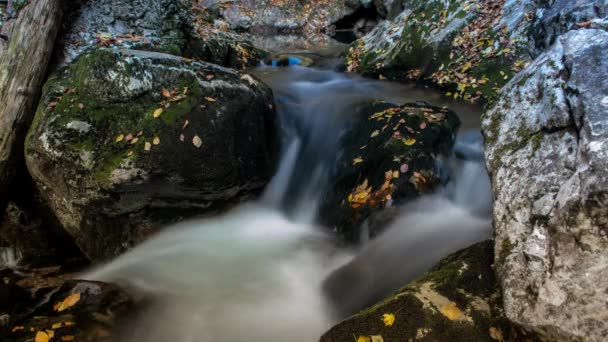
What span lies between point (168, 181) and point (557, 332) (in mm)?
3891

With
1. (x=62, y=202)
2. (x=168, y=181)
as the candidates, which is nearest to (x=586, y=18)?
(x=168, y=181)

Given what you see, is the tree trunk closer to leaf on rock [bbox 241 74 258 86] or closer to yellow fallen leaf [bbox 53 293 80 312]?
yellow fallen leaf [bbox 53 293 80 312]

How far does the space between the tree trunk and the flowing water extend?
1.87 meters

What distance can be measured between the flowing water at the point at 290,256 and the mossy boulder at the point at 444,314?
746mm

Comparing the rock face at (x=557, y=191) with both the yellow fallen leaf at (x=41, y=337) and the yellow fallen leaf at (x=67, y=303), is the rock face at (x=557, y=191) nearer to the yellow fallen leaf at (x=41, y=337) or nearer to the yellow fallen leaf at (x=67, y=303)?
the yellow fallen leaf at (x=41, y=337)

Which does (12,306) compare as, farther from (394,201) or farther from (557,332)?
(557,332)

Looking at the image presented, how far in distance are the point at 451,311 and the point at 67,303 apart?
10.7 ft

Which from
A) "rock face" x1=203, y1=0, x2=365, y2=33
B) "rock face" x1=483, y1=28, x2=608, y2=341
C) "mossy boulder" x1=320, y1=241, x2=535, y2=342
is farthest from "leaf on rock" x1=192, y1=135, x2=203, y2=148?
"rock face" x1=203, y1=0, x2=365, y2=33

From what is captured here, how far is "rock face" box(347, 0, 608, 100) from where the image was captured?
18.8ft

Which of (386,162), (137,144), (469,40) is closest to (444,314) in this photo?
(386,162)

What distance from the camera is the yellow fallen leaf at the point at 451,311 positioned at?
7.64 ft

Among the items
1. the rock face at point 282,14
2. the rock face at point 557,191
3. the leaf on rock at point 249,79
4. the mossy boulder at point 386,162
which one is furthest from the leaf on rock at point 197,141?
the rock face at point 282,14

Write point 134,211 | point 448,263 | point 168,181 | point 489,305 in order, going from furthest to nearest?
point 134,211, point 168,181, point 448,263, point 489,305

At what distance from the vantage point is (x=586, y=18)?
464 cm
